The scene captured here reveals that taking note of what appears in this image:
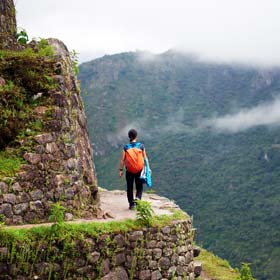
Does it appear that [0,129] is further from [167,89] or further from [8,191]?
[167,89]

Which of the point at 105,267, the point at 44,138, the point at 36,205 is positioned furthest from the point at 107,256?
the point at 44,138

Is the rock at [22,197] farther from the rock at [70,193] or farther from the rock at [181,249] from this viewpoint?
the rock at [181,249]

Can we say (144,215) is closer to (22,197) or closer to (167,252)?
(167,252)

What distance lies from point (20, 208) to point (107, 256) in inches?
62.6

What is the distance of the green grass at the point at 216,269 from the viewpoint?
34.8 feet

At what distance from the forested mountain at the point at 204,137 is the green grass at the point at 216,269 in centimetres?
2323

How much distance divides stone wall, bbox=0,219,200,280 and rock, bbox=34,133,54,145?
6.05 ft

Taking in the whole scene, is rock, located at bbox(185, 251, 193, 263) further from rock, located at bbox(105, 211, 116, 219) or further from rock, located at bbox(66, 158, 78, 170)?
rock, located at bbox(66, 158, 78, 170)

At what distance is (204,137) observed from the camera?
75.5 m

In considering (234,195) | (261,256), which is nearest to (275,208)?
(234,195)

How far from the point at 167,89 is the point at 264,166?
118 feet

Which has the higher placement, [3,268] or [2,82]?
[2,82]

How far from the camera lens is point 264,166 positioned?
6269 centimetres

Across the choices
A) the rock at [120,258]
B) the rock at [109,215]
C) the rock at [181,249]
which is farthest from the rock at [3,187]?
the rock at [181,249]
